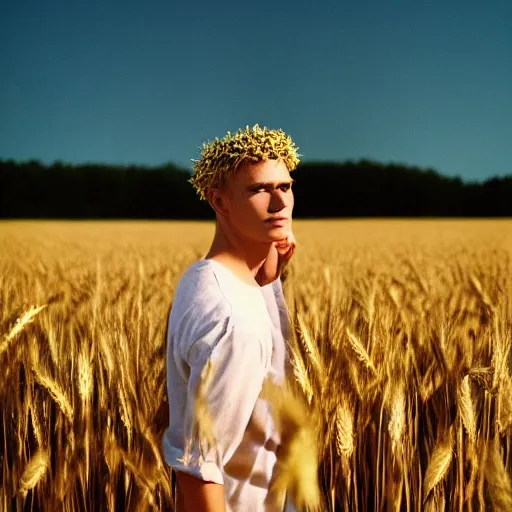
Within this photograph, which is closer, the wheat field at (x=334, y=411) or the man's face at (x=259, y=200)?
the man's face at (x=259, y=200)

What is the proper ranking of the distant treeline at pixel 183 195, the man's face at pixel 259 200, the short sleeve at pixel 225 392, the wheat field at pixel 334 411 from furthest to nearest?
the distant treeline at pixel 183 195 → the wheat field at pixel 334 411 → the man's face at pixel 259 200 → the short sleeve at pixel 225 392

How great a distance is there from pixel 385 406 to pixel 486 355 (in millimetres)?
821

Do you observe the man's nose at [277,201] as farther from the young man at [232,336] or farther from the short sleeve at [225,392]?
the short sleeve at [225,392]

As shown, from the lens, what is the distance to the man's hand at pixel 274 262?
1.16 meters

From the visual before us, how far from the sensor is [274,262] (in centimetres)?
118

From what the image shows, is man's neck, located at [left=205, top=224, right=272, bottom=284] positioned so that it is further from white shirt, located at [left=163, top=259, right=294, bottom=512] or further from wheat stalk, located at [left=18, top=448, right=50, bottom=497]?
wheat stalk, located at [left=18, top=448, right=50, bottom=497]

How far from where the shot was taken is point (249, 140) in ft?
3.33

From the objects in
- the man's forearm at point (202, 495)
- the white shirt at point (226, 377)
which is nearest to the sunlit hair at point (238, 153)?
the white shirt at point (226, 377)

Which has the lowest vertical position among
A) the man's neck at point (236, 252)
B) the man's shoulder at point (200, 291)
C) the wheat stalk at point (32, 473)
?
the wheat stalk at point (32, 473)

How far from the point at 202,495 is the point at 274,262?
436mm

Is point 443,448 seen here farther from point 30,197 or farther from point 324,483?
point 30,197

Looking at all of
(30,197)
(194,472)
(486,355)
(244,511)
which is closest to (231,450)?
(194,472)

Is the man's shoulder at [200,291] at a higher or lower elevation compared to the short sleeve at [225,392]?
higher

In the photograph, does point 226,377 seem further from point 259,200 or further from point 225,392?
point 259,200
